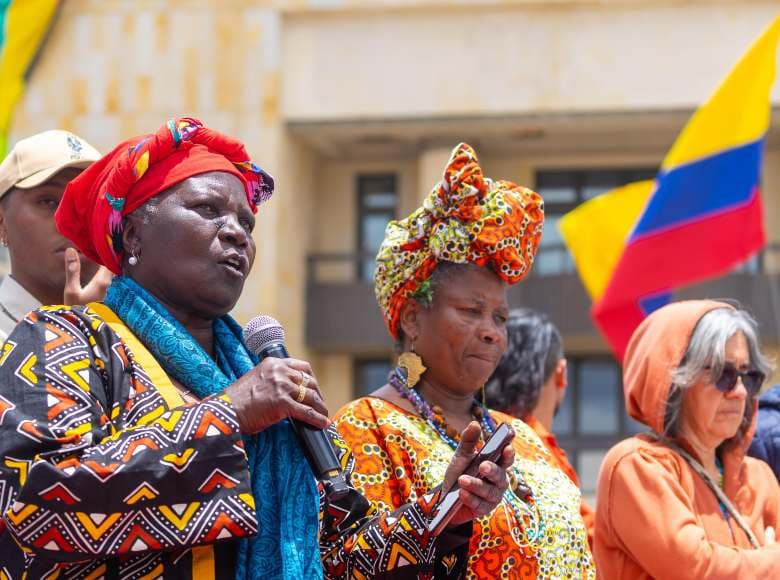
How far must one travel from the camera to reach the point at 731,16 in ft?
62.2

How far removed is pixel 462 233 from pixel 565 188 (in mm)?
17937

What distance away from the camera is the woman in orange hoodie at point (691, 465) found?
3.94 meters

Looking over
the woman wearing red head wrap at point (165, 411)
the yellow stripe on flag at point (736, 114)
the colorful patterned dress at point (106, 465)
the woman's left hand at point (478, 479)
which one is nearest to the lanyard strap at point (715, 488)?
the woman wearing red head wrap at point (165, 411)

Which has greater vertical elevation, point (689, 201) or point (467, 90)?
point (467, 90)

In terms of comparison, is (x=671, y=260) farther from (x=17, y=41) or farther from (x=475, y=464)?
(x=17, y=41)

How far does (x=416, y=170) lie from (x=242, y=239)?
18.7 metres

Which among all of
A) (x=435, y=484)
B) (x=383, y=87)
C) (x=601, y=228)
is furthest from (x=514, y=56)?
(x=435, y=484)

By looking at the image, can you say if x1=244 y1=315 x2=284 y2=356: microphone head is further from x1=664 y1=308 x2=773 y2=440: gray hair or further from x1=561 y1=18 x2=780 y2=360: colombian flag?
x1=561 y1=18 x2=780 y2=360: colombian flag

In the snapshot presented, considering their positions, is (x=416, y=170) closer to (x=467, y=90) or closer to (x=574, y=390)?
(x=467, y=90)

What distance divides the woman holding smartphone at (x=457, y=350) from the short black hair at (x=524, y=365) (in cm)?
129

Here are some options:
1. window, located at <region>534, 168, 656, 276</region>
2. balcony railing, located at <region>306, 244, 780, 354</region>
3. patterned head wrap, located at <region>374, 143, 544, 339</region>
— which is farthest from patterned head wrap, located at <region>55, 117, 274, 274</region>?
window, located at <region>534, 168, 656, 276</region>

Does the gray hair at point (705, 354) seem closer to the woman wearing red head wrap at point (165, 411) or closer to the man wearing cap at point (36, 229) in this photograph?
the woman wearing red head wrap at point (165, 411)

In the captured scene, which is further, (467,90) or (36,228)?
(467,90)

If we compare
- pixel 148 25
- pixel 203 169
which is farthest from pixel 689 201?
pixel 148 25
